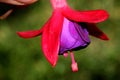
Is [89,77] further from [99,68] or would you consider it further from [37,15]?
[37,15]

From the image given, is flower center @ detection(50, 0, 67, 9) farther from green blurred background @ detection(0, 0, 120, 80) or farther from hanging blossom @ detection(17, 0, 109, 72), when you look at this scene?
green blurred background @ detection(0, 0, 120, 80)

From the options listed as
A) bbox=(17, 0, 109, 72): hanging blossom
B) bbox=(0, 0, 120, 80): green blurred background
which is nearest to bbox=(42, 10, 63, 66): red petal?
bbox=(17, 0, 109, 72): hanging blossom

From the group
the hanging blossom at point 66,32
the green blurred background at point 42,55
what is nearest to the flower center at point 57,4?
the hanging blossom at point 66,32

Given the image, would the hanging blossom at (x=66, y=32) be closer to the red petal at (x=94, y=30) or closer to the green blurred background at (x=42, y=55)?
the red petal at (x=94, y=30)

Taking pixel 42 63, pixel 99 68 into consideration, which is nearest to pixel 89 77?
pixel 99 68

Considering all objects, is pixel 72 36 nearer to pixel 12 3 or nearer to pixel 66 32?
pixel 66 32

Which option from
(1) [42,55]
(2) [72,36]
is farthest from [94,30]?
(1) [42,55]
